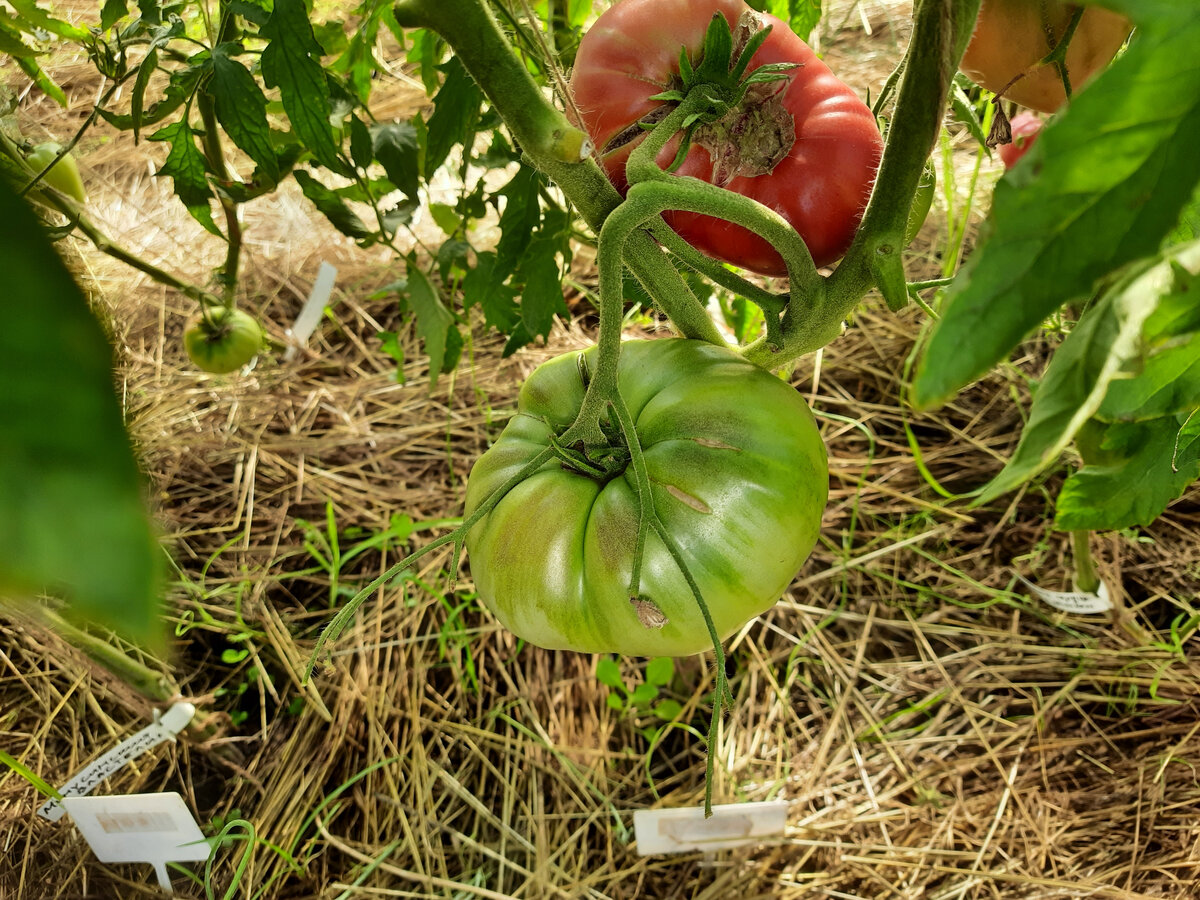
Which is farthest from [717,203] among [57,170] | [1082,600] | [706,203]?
[57,170]

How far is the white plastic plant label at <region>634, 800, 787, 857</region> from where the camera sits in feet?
3.04

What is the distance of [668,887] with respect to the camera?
98 centimetres

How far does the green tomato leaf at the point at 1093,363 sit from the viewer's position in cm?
26

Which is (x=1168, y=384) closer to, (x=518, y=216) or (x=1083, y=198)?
(x=1083, y=198)

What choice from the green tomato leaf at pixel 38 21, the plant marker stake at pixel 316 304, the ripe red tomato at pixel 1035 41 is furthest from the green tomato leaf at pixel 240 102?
the plant marker stake at pixel 316 304

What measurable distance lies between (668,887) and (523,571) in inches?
22.9

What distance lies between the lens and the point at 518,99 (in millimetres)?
437

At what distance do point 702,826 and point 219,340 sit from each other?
1003 millimetres

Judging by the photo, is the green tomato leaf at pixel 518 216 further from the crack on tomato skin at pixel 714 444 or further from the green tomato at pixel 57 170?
the green tomato at pixel 57 170

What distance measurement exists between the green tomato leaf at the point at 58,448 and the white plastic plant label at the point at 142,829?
970 mm

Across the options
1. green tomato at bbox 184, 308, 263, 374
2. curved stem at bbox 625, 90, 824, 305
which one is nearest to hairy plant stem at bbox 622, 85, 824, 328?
curved stem at bbox 625, 90, 824, 305

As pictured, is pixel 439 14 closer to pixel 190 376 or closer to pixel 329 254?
pixel 190 376

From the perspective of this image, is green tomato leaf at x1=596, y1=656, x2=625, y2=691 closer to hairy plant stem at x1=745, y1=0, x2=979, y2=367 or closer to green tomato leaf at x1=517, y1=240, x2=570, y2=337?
green tomato leaf at x1=517, y1=240, x2=570, y2=337

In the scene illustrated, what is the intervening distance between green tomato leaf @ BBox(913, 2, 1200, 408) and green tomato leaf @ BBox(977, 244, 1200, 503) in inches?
0.4
